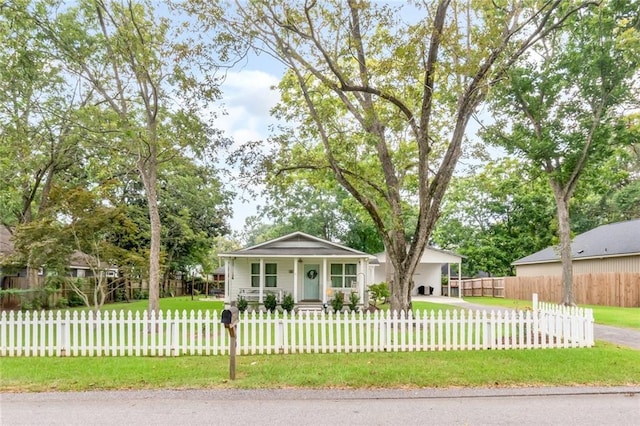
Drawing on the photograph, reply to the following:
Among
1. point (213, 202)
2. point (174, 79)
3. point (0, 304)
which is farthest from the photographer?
point (213, 202)

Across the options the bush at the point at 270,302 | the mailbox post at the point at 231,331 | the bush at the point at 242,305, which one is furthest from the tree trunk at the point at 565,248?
the mailbox post at the point at 231,331

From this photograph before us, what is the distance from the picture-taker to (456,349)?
342 inches

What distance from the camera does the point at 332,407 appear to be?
5.38 m

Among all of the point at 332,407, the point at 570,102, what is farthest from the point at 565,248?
the point at 332,407

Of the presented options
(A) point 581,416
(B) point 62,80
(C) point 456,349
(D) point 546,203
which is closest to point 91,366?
(C) point 456,349

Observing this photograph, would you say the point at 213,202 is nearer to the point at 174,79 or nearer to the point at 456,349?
the point at 174,79

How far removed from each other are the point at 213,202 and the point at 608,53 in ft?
83.7

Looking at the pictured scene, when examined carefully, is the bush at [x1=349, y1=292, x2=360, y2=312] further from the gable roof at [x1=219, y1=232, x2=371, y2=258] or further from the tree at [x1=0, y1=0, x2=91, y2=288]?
the tree at [x1=0, y1=0, x2=91, y2=288]

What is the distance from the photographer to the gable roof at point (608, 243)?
21531 millimetres

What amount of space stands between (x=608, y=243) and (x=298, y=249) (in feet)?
51.8

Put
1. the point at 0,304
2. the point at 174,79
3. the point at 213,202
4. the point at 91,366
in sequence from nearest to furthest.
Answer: the point at 91,366 → the point at 174,79 → the point at 0,304 → the point at 213,202

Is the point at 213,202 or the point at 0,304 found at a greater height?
the point at 213,202

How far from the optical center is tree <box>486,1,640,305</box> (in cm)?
1583

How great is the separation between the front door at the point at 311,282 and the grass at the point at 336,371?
516 inches
